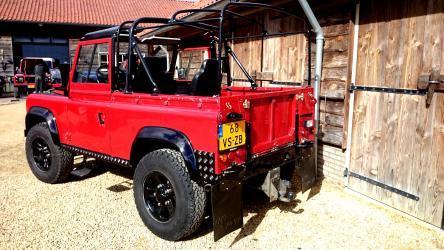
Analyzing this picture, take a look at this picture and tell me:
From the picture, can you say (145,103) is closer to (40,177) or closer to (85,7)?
(40,177)

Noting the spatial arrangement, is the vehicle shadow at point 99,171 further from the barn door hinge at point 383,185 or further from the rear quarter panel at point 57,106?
the barn door hinge at point 383,185

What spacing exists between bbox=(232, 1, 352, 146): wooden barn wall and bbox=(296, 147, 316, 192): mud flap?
0.88m

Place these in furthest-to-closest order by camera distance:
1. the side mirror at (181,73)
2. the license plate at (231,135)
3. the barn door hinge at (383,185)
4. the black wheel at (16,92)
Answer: the black wheel at (16,92), the side mirror at (181,73), the barn door hinge at (383,185), the license plate at (231,135)

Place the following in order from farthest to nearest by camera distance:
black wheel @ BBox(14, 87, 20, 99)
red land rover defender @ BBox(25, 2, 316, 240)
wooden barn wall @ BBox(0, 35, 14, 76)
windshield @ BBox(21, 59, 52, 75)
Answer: wooden barn wall @ BBox(0, 35, 14, 76) < windshield @ BBox(21, 59, 52, 75) < black wheel @ BBox(14, 87, 20, 99) < red land rover defender @ BBox(25, 2, 316, 240)

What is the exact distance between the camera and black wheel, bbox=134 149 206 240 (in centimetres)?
341

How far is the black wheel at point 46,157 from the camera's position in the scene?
527cm

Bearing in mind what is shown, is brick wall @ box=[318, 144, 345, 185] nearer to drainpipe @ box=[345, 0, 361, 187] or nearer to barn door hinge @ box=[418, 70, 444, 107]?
drainpipe @ box=[345, 0, 361, 187]

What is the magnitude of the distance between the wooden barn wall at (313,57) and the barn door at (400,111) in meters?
0.27

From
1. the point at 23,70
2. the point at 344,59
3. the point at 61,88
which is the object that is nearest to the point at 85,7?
the point at 23,70

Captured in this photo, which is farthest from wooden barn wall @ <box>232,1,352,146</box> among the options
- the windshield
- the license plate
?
the windshield

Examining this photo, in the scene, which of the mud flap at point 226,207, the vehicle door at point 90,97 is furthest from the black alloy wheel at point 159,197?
the vehicle door at point 90,97

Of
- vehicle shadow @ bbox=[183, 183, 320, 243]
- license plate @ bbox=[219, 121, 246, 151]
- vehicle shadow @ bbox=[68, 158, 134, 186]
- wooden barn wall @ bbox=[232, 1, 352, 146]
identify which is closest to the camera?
license plate @ bbox=[219, 121, 246, 151]

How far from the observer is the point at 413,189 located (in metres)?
4.16

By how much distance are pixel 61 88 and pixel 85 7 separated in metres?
21.6
